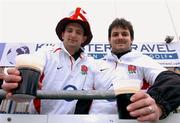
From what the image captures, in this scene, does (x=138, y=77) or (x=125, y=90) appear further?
(x=138, y=77)

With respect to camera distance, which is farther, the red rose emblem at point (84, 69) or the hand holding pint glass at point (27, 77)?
the red rose emblem at point (84, 69)

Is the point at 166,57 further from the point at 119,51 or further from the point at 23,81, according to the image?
the point at 23,81

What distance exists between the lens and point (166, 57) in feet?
8.73

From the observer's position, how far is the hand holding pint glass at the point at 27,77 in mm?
896

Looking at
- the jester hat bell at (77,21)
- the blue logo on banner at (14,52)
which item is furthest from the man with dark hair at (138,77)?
the blue logo on banner at (14,52)

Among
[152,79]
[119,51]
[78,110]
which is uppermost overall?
[119,51]

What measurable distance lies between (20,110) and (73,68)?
339mm

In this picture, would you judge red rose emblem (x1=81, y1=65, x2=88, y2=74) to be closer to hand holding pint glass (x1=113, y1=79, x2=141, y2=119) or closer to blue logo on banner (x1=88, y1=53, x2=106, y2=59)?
hand holding pint glass (x1=113, y1=79, x2=141, y2=119)

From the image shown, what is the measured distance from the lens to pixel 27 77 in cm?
90

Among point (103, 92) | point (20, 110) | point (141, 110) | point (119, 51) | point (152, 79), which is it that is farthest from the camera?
point (119, 51)

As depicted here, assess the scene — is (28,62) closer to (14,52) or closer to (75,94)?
(75,94)

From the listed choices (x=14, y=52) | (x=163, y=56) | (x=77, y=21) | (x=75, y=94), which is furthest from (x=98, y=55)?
(x=75, y=94)

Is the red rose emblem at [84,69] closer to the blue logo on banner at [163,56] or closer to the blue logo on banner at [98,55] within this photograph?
the blue logo on banner at [98,55]

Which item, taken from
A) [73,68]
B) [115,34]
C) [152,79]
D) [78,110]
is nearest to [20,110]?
[78,110]
